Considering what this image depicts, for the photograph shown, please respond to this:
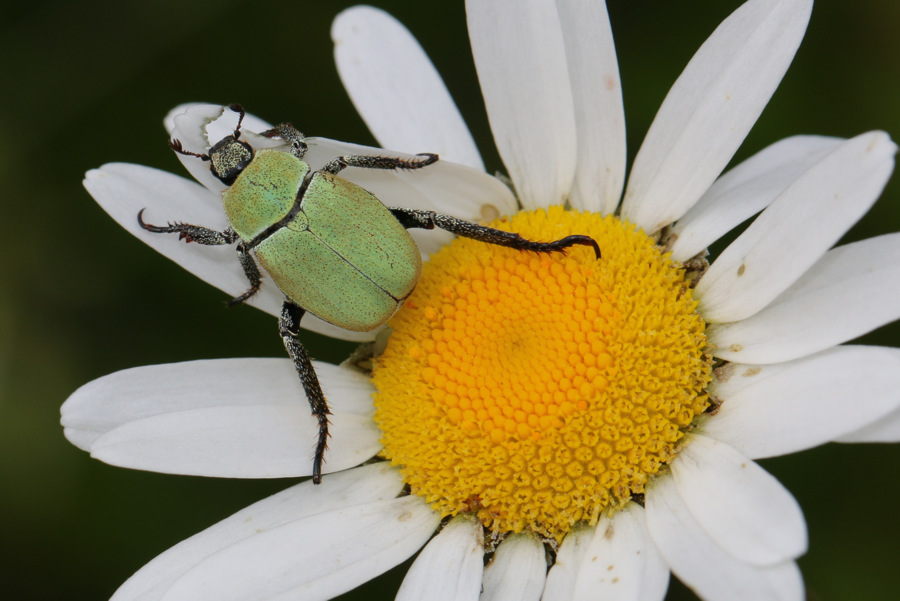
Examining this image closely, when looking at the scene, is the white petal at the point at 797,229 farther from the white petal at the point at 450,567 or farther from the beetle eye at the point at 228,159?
the beetle eye at the point at 228,159

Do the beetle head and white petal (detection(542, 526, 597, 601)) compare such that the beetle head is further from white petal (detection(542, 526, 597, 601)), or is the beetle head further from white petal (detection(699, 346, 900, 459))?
white petal (detection(699, 346, 900, 459))

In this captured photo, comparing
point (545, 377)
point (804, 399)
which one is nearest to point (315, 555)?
point (545, 377)

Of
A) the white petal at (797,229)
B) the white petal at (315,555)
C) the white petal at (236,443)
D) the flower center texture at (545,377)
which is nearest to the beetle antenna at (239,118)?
the flower center texture at (545,377)

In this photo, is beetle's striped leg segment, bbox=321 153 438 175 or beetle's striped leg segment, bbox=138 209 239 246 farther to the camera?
beetle's striped leg segment, bbox=138 209 239 246

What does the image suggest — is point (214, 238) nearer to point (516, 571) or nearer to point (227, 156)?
point (227, 156)

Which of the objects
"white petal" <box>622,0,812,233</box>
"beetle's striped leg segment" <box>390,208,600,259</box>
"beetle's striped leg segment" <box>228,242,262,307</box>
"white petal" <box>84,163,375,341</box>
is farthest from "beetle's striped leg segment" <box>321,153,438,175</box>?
"white petal" <box>622,0,812,233</box>
